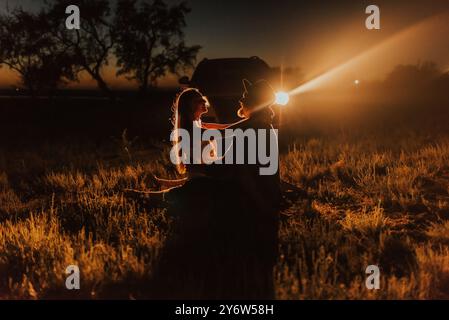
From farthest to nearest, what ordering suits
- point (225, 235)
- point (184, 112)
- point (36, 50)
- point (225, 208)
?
point (36, 50), point (184, 112), point (225, 208), point (225, 235)

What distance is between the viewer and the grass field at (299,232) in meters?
3.56

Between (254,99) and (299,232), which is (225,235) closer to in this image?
(299,232)

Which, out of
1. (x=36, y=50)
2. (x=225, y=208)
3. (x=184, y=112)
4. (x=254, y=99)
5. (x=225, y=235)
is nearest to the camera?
(x=254, y=99)

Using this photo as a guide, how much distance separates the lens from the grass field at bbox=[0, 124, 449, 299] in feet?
11.7

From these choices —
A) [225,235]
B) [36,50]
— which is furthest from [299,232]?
[36,50]

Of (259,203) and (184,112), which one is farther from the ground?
(184,112)

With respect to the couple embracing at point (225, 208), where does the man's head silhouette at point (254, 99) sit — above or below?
above

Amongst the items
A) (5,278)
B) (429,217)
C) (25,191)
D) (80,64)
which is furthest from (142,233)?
(80,64)

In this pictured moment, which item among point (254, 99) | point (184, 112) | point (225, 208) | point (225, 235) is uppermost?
point (184, 112)

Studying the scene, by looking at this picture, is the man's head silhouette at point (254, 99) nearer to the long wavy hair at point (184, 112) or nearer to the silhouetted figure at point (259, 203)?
the silhouetted figure at point (259, 203)

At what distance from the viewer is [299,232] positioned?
4.60 metres

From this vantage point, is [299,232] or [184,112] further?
[184,112]

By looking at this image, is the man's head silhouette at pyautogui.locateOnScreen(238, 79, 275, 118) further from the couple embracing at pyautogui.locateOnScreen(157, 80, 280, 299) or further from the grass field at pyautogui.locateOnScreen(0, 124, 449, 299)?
the grass field at pyautogui.locateOnScreen(0, 124, 449, 299)

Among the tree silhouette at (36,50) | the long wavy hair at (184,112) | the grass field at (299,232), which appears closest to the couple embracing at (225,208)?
the long wavy hair at (184,112)
